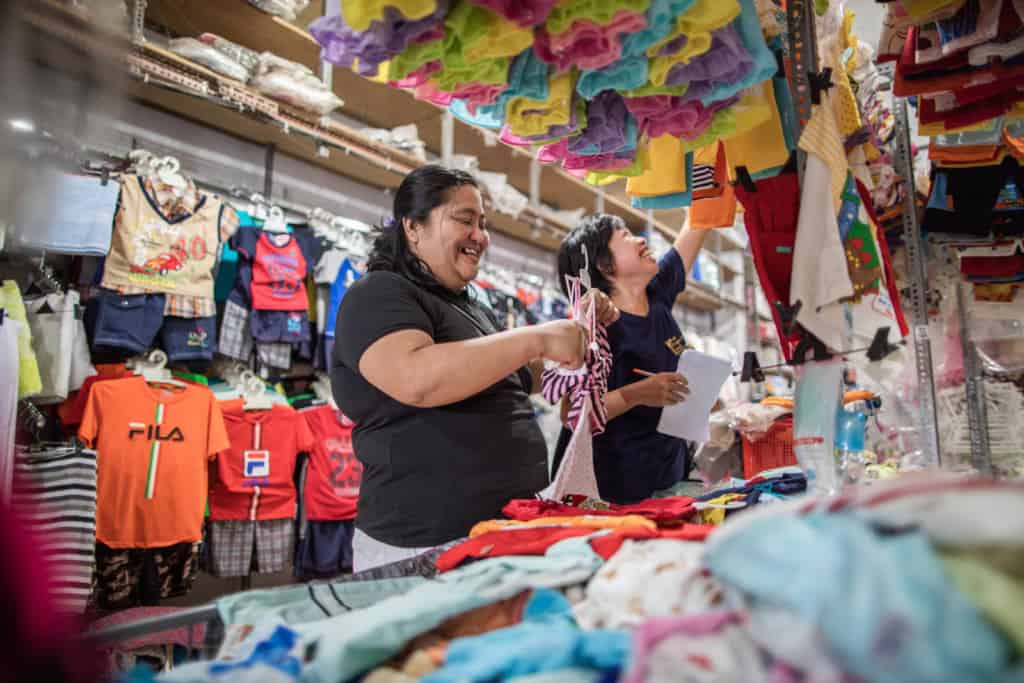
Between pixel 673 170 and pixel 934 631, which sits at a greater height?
pixel 673 170

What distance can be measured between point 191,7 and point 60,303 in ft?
4.84

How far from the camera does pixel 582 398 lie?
1672 millimetres

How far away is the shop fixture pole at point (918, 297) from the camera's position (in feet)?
6.86

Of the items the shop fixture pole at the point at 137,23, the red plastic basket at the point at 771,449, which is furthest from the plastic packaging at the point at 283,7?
the red plastic basket at the point at 771,449

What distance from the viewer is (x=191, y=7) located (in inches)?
120

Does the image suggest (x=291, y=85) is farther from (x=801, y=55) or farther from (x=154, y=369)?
(x=801, y=55)

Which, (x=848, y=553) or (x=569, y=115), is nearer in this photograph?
(x=848, y=553)

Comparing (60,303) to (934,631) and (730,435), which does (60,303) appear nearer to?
(730,435)

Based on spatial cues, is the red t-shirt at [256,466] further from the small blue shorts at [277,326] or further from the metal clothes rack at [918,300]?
the metal clothes rack at [918,300]

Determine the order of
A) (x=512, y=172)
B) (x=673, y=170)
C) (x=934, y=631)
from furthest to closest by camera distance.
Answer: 1. (x=512, y=172)
2. (x=673, y=170)
3. (x=934, y=631)

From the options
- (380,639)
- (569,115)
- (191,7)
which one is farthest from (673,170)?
(191,7)

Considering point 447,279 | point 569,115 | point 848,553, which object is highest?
point 569,115

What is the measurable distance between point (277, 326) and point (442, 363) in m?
2.20

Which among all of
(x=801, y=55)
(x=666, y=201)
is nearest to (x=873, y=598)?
(x=801, y=55)
